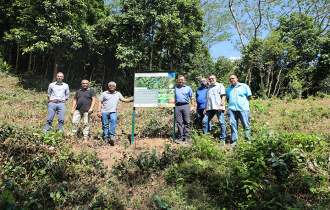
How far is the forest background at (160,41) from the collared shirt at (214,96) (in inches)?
497

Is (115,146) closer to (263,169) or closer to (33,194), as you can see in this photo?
(33,194)

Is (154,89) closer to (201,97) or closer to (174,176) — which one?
(201,97)

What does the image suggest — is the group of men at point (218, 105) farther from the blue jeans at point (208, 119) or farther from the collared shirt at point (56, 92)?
the collared shirt at point (56, 92)

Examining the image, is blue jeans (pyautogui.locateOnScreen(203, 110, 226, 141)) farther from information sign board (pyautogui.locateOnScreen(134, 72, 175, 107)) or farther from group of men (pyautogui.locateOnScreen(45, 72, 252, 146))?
Answer: information sign board (pyautogui.locateOnScreen(134, 72, 175, 107))

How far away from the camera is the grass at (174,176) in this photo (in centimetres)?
288

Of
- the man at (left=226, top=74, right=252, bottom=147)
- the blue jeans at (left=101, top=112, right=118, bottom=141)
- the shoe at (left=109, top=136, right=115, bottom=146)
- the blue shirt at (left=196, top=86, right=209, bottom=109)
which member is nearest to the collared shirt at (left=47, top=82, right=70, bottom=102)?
the blue jeans at (left=101, top=112, right=118, bottom=141)

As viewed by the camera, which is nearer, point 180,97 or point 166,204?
point 166,204

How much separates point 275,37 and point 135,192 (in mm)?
18966

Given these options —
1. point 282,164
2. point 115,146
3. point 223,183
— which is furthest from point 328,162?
point 115,146

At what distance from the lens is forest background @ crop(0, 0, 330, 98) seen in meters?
15.1

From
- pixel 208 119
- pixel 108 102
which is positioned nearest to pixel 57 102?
pixel 108 102

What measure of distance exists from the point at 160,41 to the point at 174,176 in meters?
19.4

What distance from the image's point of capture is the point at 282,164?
298 cm

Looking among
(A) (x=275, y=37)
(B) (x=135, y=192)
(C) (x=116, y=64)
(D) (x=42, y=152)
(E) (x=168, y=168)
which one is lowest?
(B) (x=135, y=192)
